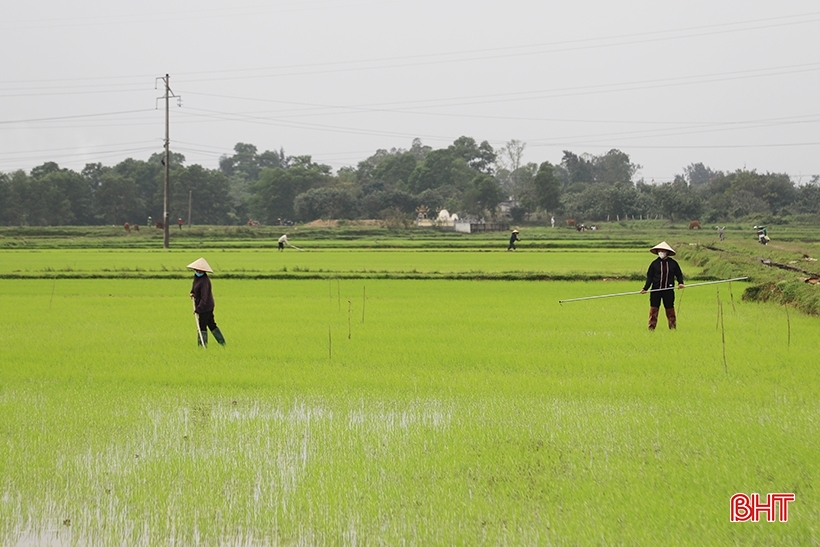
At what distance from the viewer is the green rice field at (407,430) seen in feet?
14.5

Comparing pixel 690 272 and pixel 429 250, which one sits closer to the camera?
pixel 690 272

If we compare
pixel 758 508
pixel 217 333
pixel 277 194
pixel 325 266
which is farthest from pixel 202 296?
pixel 277 194

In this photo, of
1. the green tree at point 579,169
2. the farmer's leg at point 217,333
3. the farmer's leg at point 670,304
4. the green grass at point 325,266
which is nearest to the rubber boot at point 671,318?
the farmer's leg at point 670,304

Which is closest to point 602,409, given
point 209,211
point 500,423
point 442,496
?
point 500,423

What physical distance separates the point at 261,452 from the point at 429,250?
32810 mm

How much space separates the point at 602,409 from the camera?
6820mm

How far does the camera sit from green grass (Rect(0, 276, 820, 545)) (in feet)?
14.6

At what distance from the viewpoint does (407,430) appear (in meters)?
6.28

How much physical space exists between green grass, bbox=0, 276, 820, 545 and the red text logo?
0.30 ft

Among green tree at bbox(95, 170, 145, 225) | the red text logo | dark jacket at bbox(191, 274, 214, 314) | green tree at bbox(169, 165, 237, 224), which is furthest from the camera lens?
green tree at bbox(169, 165, 237, 224)

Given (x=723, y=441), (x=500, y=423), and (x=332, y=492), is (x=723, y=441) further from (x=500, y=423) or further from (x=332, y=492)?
(x=332, y=492)

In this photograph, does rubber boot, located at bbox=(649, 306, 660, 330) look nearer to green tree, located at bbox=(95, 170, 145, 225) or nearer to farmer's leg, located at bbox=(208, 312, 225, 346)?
farmer's leg, located at bbox=(208, 312, 225, 346)

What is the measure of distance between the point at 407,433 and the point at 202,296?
4.22 metres

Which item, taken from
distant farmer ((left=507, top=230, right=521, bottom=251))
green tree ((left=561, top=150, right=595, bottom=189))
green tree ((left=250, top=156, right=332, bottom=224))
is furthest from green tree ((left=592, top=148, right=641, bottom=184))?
distant farmer ((left=507, top=230, right=521, bottom=251))
